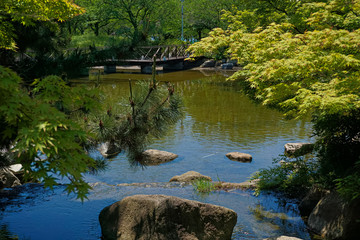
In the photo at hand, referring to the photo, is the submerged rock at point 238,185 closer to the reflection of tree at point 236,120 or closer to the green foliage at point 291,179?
the green foliage at point 291,179

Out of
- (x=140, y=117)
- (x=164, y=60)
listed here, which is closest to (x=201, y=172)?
(x=140, y=117)

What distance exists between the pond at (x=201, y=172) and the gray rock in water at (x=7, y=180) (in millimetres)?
449

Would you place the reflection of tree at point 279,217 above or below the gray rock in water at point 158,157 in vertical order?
below

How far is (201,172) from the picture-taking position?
13883mm

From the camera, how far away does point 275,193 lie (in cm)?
1123

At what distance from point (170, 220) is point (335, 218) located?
379 centimetres

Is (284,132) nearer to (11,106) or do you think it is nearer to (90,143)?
(90,143)

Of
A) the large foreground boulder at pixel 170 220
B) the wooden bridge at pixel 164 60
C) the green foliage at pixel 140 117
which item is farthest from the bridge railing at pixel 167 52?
the large foreground boulder at pixel 170 220

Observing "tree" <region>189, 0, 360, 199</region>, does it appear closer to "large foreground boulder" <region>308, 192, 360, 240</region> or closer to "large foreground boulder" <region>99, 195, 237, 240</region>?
"large foreground boulder" <region>308, 192, 360, 240</region>

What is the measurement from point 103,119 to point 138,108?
861 millimetres

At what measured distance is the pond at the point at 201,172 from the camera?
368 inches

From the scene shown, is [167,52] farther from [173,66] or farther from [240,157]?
[240,157]

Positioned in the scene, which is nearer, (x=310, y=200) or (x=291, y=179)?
(x=310, y=200)

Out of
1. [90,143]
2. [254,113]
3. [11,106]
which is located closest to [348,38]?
[90,143]
